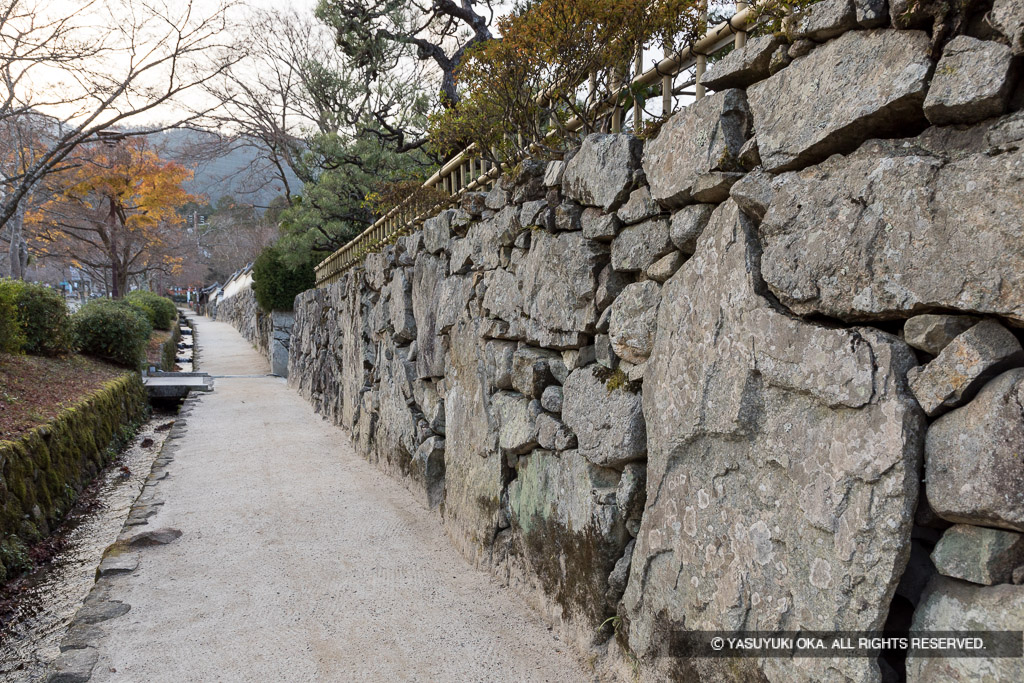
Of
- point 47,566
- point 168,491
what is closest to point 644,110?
point 47,566

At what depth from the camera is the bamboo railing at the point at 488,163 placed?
2.20 meters

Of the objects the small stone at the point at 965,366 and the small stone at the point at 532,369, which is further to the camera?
the small stone at the point at 532,369

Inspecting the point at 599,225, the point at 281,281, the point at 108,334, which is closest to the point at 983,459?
the point at 599,225

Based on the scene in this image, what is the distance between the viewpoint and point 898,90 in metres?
1.49

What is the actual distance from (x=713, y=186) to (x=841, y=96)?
447mm

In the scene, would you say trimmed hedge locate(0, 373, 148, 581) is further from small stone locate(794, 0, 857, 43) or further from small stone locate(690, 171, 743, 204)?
small stone locate(794, 0, 857, 43)

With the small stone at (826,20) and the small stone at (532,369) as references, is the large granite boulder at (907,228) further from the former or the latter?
the small stone at (532,369)

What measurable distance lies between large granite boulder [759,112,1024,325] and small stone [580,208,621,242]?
85 centimetres

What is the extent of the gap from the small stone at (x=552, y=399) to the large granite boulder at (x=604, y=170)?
898mm

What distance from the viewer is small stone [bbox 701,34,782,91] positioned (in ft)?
6.17

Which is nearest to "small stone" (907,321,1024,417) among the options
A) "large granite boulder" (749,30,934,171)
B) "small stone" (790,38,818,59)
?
"large granite boulder" (749,30,934,171)

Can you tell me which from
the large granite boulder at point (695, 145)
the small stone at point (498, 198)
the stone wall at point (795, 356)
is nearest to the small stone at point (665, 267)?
the stone wall at point (795, 356)

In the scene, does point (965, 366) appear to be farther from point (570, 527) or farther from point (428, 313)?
point (428, 313)

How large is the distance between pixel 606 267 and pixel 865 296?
48.2 inches
